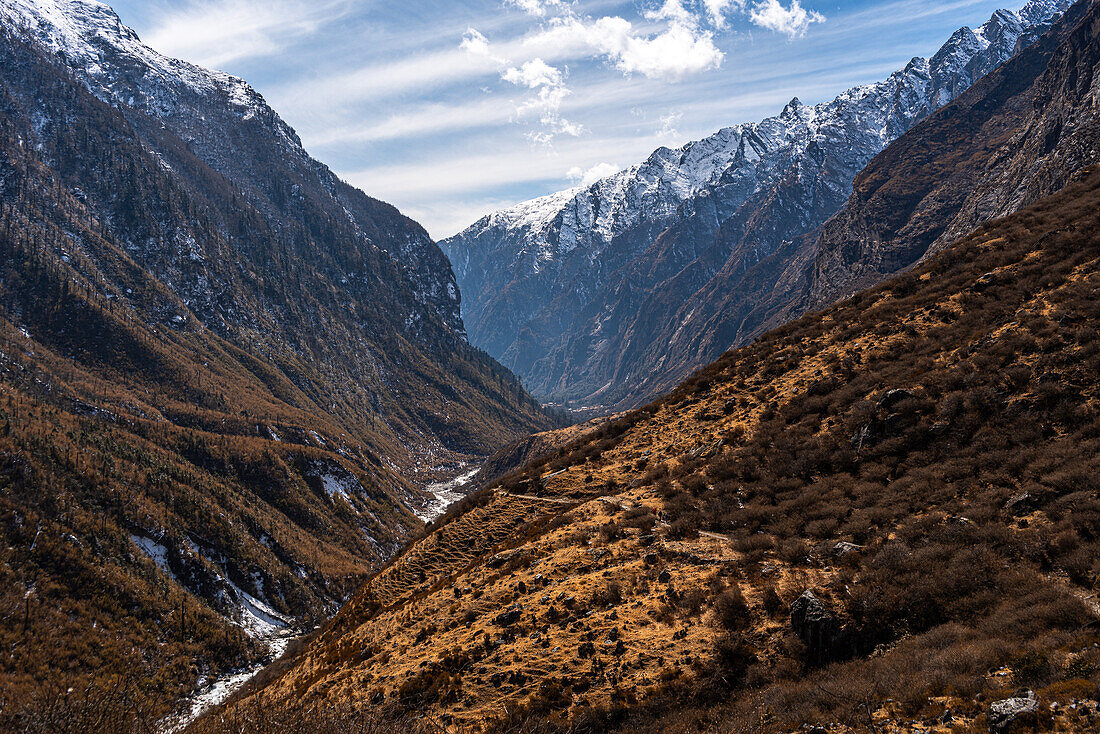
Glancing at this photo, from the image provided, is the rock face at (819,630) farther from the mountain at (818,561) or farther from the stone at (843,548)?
the stone at (843,548)

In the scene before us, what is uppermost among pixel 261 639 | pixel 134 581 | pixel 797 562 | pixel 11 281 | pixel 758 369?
pixel 11 281

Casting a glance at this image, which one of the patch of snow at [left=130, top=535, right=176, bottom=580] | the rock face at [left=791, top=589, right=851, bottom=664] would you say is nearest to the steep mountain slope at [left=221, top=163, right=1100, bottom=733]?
the rock face at [left=791, top=589, right=851, bottom=664]

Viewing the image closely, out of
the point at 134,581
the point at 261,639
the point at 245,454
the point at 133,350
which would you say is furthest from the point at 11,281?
the point at 261,639

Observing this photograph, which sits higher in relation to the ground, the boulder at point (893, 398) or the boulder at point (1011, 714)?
the boulder at point (893, 398)

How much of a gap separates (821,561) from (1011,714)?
29.6 ft

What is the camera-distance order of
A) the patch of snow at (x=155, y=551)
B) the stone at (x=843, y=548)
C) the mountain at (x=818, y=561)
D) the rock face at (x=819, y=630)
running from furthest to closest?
the patch of snow at (x=155, y=551) → the stone at (x=843, y=548) → the rock face at (x=819, y=630) → the mountain at (x=818, y=561)

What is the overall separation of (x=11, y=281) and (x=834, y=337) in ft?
880

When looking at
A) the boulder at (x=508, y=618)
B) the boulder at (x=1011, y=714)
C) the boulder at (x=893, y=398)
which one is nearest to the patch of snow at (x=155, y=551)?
the boulder at (x=508, y=618)

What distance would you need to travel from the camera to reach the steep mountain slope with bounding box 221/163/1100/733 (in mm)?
12938

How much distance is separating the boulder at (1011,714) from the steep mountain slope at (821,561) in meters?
0.17

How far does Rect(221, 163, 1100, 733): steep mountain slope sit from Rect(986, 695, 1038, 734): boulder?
0.54ft

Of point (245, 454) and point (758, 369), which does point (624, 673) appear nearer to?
point (758, 369)

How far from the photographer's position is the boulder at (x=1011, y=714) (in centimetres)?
948

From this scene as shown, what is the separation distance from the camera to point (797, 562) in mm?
19047
